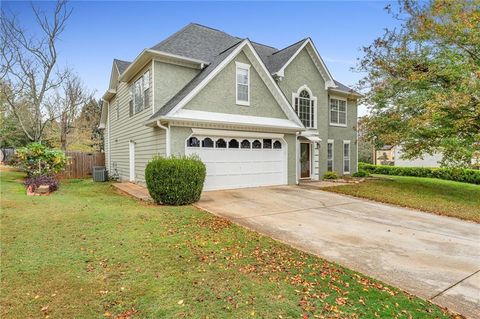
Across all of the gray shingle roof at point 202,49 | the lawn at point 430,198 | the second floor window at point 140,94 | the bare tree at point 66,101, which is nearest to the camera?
the lawn at point 430,198

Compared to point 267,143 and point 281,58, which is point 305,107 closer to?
point 281,58

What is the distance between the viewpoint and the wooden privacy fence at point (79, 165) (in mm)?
19294

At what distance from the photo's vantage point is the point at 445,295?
3838 mm

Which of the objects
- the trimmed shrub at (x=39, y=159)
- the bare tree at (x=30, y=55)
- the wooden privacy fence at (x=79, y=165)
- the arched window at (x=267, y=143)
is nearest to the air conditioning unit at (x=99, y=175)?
the trimmed shrub at (x=39, y=159)

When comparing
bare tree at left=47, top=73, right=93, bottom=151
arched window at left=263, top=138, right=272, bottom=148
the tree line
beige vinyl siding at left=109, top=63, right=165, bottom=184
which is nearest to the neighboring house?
arched window at left=263, top=138, right=272, bottom=148

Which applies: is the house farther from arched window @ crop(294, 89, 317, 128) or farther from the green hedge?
the green hedge

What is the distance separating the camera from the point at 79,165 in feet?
65.5

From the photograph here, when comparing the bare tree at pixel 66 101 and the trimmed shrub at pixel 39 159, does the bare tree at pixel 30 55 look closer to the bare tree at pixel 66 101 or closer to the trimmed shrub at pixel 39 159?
the bare tree at pixel 66 101

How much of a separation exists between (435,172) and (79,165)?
28561 millimetres

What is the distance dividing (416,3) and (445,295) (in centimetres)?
1465

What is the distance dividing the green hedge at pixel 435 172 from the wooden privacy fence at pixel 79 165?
2524 cm

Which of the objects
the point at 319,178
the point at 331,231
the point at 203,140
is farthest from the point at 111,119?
the point at 331,231

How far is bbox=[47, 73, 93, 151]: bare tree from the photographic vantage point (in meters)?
25.1

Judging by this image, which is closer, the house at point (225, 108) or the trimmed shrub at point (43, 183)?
the trimmed shrub at point (43, 183)
